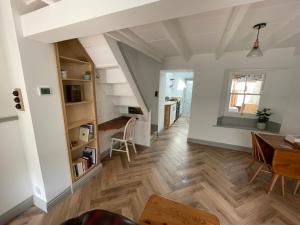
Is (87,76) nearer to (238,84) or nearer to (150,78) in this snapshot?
(150,78)

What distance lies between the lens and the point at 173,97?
238 inches

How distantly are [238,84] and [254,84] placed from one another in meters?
0.33

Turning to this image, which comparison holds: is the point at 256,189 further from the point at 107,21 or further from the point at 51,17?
the point at 51,17

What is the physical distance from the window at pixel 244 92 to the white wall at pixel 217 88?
304 millimetres

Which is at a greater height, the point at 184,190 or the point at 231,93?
the point at 231,93

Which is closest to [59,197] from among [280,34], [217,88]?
[217,88]

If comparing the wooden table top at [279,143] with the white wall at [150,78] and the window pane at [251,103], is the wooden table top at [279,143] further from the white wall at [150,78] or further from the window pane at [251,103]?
the white wall at [150,78]

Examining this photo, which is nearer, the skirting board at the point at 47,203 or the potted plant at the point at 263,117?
the skirting board at the point at 47,203

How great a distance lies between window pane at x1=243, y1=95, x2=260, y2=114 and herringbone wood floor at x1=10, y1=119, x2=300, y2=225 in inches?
44.2

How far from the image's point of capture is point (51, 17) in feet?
3.60

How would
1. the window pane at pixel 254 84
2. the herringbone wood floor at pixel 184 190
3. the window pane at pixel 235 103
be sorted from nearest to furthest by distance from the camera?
the herringbone wood floor at pixel 184 190 → the window pane at pixel 254 84 → the window pane at pixel 235 103

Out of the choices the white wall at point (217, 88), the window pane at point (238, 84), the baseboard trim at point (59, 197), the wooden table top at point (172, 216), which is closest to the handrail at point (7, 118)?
the baseboard trim at point (59, 197)

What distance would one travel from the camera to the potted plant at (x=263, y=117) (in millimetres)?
3105

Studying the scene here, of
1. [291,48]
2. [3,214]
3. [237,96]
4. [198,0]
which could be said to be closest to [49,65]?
[198,0]
